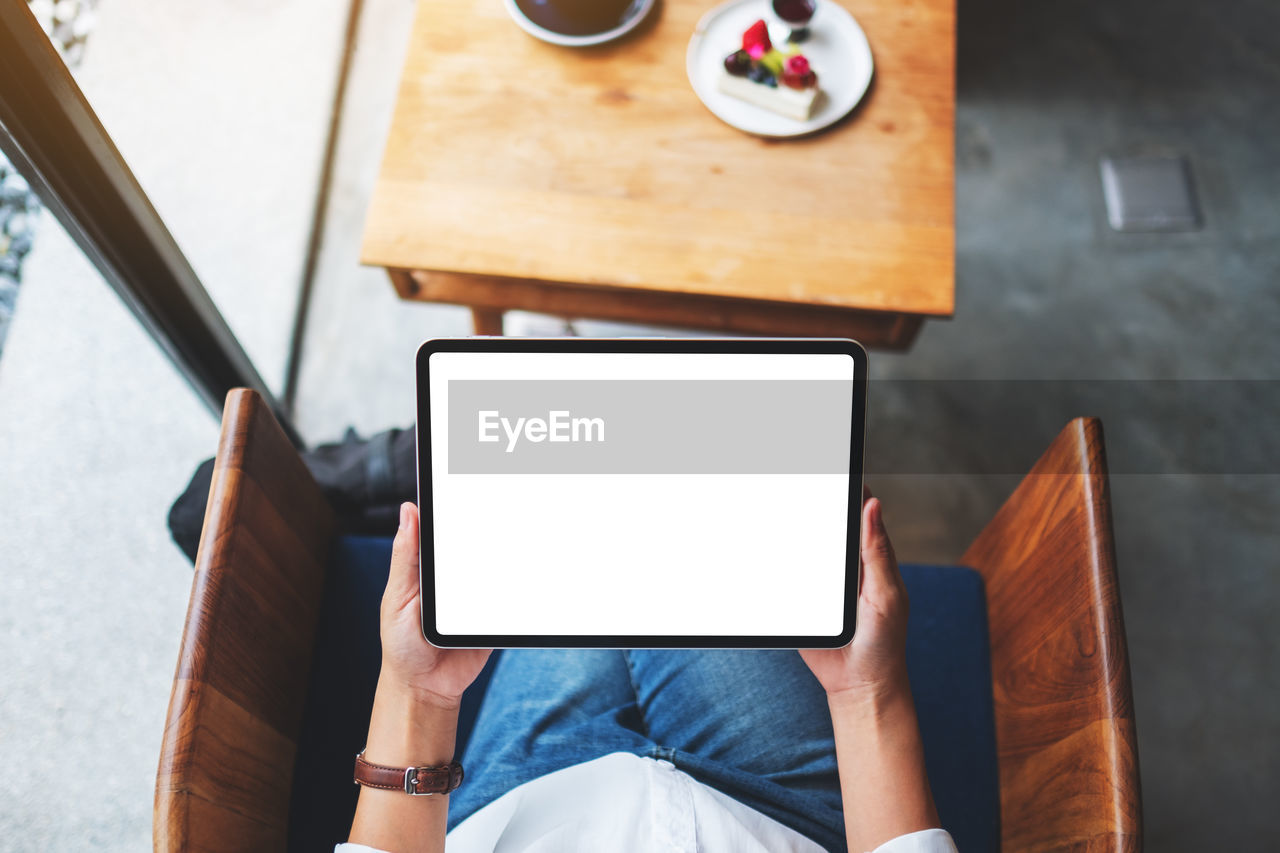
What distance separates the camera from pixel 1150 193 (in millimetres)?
1849

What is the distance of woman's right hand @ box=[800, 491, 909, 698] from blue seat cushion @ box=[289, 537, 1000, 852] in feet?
0.71

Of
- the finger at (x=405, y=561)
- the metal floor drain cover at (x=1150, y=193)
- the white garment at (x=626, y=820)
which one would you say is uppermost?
the finger at (x=405, y=561)

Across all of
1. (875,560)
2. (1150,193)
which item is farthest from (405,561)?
(1150,193)

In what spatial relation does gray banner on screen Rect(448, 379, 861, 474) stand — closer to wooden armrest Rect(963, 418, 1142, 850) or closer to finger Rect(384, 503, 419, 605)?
finger Rect(384, 503, 419, 605)

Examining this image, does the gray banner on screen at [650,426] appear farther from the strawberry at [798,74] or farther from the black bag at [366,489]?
the strawberry at [798,74]

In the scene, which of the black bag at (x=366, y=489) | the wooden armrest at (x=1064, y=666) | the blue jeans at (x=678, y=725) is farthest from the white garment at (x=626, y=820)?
the black bag at (x=366, y=489)

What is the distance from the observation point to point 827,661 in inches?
31.5

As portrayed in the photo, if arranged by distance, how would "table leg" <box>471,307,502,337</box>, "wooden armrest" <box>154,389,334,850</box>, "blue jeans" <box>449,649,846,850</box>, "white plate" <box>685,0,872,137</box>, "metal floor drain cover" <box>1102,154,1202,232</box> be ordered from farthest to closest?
"metal floor drain cover" <box>1102,154,1202,232</box>
"table leg" <box>471,307,502,337</box>
"white plate" <box>685,0,872,137</box>
"blue jeans" <box>449,649,846,850</box>
"wooden armrest" <box>154,389,334,850</box>

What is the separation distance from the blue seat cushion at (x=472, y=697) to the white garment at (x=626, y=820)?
0.51 feet

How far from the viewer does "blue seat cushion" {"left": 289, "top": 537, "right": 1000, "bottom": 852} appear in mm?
883

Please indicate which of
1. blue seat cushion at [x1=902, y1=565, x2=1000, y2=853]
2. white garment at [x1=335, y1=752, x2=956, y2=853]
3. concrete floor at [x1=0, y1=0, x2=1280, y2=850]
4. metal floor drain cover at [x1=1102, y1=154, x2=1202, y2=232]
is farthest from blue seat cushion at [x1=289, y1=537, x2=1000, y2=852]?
metal floor drain cover at [x1=1102, y1=154, x2=1202, y2=232]

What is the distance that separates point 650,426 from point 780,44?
2.53ft

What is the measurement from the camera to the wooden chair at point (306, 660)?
2.22 ft

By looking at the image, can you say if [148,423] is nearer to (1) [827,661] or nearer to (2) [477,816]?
(2) [477,816]
